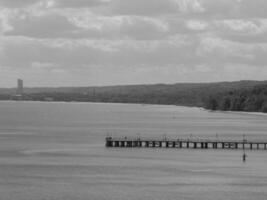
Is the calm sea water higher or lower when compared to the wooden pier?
lower

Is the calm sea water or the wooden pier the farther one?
the wooden pier

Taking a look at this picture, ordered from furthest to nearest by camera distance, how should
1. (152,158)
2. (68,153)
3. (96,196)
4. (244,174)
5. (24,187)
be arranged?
(68,153) → (152,158) → (244,174) → (24,187) → (96,196)

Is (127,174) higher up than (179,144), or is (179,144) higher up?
(179,144)

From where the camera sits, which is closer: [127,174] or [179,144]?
[127,174]

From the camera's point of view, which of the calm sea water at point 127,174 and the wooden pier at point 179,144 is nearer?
the calm sea water at point 127,174

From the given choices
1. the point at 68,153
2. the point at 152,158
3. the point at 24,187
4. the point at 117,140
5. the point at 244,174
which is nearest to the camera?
the point at 24,187

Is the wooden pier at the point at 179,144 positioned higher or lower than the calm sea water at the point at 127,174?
higher

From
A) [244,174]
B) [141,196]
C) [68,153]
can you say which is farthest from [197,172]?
[68,153]

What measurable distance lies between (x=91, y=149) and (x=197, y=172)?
33.5m

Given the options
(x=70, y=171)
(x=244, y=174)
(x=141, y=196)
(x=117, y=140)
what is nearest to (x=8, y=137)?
(x=117, y=140)

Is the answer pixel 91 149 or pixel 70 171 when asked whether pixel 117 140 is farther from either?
pixel 70 171

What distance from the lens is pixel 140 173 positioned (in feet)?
284

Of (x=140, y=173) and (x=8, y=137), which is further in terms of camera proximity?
(x=8, y=137)

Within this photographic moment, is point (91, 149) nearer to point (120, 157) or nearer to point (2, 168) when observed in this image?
point (120, 157)
